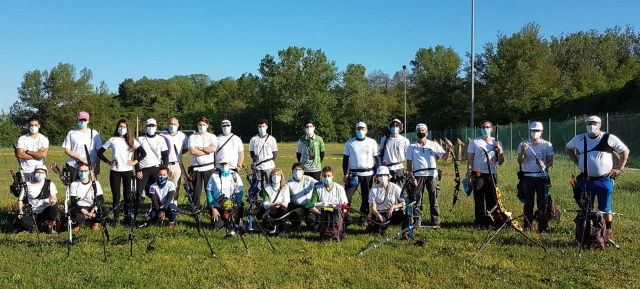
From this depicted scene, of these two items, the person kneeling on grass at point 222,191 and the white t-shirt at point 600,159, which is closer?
the white t-shirt at point 600,159

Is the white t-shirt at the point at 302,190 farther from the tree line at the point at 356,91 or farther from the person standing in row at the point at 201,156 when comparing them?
the tree line at the point at 356,91

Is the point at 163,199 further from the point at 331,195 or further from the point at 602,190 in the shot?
the point at 602,190

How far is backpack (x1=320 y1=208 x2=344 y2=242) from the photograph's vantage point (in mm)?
7867

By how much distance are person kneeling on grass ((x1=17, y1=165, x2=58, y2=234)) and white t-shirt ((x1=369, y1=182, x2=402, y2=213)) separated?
545cm

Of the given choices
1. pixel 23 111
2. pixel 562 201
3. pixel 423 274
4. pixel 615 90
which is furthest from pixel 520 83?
pixel 23 111

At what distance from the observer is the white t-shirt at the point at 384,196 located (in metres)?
8.54

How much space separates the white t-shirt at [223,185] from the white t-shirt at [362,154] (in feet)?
6.63

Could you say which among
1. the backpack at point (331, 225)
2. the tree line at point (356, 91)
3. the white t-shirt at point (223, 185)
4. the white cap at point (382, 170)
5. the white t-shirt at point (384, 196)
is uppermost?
the tree line at point (356, 91)

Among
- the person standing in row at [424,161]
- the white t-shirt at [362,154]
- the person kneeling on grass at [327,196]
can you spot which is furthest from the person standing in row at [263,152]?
the person standing in row at [424,161]

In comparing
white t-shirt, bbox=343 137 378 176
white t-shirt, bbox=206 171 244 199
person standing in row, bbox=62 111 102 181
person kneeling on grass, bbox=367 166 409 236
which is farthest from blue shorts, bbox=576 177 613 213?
person standing in row, bbox=62 111 102 181

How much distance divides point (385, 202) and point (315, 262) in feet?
7.62

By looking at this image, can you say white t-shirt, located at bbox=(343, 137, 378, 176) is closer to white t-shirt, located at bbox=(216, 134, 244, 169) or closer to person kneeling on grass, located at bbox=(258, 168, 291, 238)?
person kneeling on grass, located at bbox=(258, 168, 291, 238)

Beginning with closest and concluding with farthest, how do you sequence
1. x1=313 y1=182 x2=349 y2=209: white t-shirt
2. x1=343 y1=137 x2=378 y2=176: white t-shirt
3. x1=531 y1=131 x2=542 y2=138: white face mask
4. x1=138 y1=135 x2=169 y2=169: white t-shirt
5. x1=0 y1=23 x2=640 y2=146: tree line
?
x1=531 y1=131 x2=542 y2=138: white face mask, x1=313 y1=182 x2=349 y2=209: white t-shirt, x1=343 y1=137 x2=378 y2=176: white t-shirt, x1=138 y1=135 x2=169 y2=169: white t-shirt, x1=0 y1=23 x2=640 y2=146: tree line

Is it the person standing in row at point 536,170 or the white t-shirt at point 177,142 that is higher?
the white t-shirt at point 177,142
